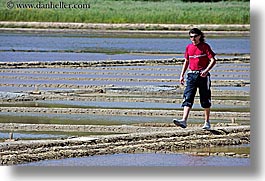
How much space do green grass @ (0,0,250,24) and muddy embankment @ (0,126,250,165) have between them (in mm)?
1206

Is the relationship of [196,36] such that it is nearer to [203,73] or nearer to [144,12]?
[203,73]

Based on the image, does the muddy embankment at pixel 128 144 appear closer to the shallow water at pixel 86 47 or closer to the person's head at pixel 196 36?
the person's head at pixel 196 36

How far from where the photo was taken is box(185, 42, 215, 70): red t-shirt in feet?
29.9

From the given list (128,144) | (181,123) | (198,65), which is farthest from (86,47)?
(198,65)

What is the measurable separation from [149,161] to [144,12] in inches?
215

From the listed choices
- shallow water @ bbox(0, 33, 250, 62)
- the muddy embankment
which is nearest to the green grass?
the muddy embankment

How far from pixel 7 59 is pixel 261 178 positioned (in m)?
10.0

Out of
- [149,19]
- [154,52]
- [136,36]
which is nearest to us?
[149,19]

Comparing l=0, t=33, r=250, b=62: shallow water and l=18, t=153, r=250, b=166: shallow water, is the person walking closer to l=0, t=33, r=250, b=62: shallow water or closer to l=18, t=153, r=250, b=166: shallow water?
l=18, t=153, r=250, b=166: shallow water

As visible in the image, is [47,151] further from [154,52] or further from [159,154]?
[154,52]

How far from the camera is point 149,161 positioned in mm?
8867

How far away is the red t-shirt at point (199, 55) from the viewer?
9.11 metres

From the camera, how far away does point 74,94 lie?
1325 centimetres

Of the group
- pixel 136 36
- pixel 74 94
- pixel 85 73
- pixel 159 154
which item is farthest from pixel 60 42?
pixel 159 154
